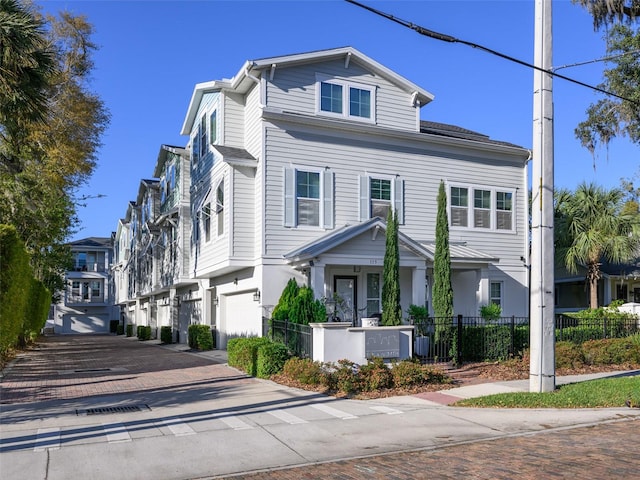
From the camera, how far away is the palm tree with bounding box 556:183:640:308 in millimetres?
24891

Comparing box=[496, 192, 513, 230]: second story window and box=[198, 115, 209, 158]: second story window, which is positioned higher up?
box=[198, 115, 209, 158]: second story window

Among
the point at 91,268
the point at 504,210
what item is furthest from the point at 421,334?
the point at 91,268

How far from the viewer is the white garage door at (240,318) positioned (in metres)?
19.6

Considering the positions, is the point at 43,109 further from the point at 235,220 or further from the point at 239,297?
the point at 239,297

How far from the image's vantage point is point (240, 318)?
21422 mm

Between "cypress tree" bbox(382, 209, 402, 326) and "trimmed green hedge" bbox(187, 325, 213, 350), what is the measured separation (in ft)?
34.5

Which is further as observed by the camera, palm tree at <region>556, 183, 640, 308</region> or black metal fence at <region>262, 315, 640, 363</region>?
palm tree at <region>556, 183, 640, 308</region>

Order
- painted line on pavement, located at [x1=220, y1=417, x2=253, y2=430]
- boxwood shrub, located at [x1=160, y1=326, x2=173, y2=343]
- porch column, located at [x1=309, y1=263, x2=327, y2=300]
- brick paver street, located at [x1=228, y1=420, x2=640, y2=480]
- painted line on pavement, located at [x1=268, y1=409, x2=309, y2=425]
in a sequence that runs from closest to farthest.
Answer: brick paver street, located at [x1=228, y1=420, x2=640, y2=480] → painted line on pavement, located at [x1=220, y1=417, x2=253, y2=430] → painted line on pavement, located at [x1=268, y1=409, x2=309, y2=425] → porch column, located at [x1=309, y1=263, x2=327, y2=300] → boxwood shrub, located at [x1=160, y1=326, x2=173, y2=343]

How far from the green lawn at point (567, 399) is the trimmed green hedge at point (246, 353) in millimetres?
5613

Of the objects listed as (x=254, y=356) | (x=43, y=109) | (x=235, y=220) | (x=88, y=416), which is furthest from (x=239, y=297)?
(x=88, y=416)

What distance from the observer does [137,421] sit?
9570 mm

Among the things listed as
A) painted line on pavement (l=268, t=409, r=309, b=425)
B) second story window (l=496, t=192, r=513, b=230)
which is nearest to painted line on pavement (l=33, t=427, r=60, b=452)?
painted line on pavement (l=268, t=409, r=309, b=425)

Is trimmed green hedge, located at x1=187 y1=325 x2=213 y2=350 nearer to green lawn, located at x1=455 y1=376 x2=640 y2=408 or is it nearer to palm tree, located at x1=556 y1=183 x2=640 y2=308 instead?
green lawn, located at x1=455 y1=376 x2=640 y2=408

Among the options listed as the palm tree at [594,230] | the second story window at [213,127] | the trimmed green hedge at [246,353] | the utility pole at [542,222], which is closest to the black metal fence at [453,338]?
the trimmed green hedge at [246,353]
